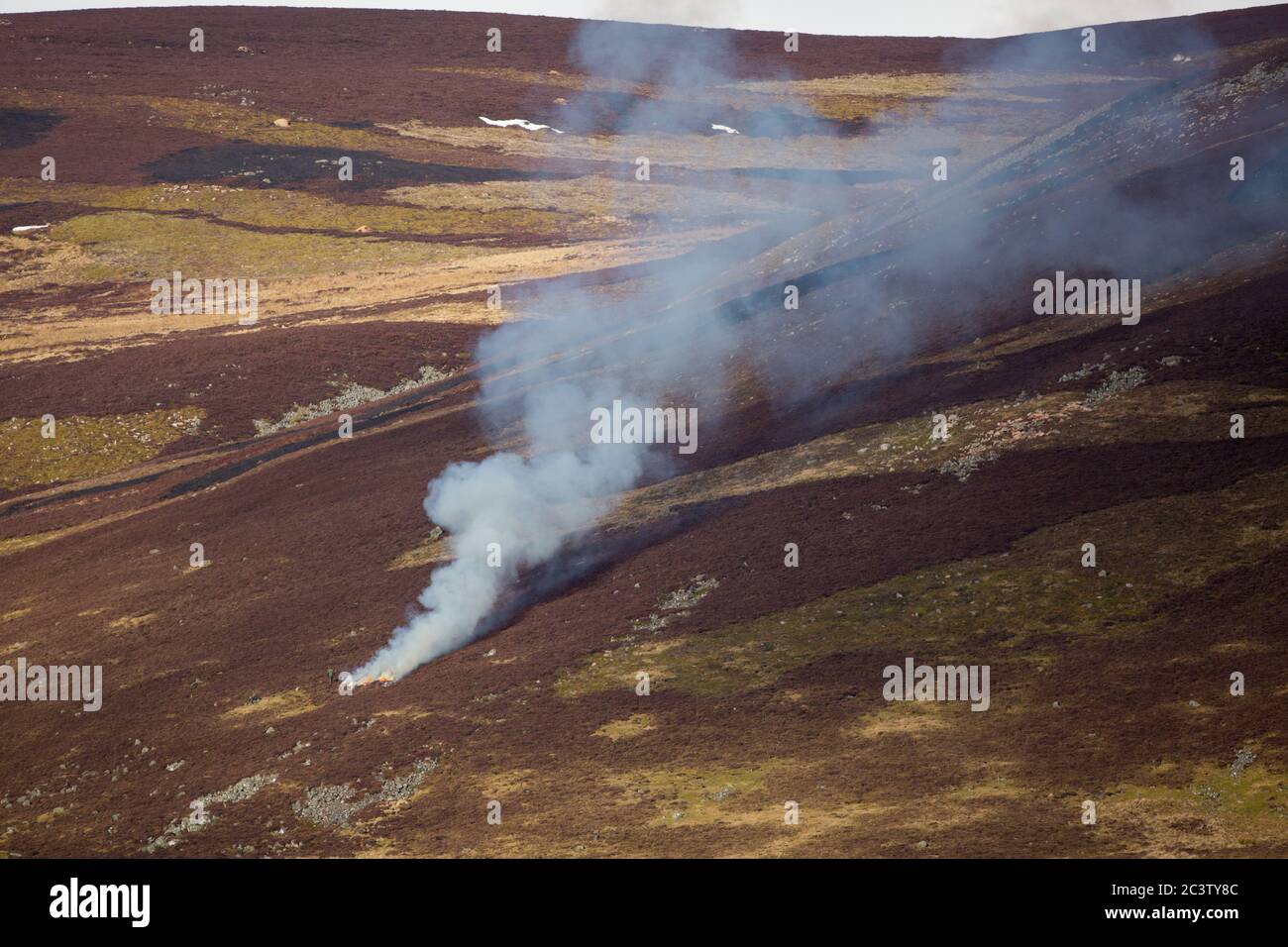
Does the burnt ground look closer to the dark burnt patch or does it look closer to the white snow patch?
the dark burnt patch

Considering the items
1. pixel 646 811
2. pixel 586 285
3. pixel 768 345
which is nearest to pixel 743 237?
pixel 586 285

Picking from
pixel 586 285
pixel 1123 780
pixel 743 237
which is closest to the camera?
pixel 1123 780

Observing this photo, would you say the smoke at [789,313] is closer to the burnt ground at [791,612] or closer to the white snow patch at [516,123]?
the burnt ground at [791,612]

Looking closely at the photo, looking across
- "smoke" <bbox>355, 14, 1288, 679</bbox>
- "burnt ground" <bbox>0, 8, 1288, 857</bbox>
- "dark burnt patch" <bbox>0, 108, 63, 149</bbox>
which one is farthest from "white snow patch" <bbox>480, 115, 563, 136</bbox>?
"burnt ground" <bbox>0, 8, 1288, 857</bbox>

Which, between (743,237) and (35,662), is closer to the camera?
(35,662)

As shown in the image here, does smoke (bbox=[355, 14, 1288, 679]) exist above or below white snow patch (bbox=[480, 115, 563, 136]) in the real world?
below

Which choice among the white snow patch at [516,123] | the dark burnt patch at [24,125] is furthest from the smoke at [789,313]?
the dark burnt patch at [24,125]
